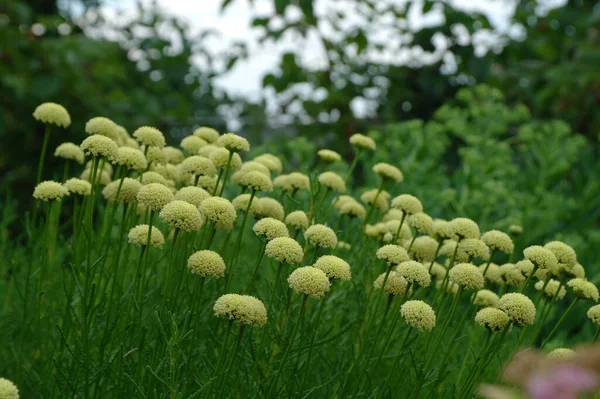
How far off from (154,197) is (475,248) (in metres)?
0.71

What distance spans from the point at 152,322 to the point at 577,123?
4520 mm

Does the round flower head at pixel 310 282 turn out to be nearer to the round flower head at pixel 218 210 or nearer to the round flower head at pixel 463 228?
the round flower head at pixel 218 210

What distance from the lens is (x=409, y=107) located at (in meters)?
5.37

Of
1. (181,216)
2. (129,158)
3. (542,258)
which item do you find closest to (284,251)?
(181,216)

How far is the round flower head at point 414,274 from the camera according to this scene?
1473mm

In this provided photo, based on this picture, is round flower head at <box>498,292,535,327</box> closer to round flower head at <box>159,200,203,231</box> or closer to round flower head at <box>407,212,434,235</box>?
round flower head at <box>407,212,434,235</box>

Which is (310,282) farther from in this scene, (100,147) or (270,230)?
(100,147)

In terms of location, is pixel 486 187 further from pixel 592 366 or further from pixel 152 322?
pixel 592 366

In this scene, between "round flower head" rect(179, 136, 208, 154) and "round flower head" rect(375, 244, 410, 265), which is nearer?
"round flower head" rect(375, 244, 410, 265)

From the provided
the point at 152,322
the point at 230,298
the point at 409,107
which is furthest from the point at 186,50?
Result: the point at 230,298

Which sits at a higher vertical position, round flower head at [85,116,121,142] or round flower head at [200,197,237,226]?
round flower head at [85,116,121,142]

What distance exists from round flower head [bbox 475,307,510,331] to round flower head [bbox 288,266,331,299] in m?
0.34

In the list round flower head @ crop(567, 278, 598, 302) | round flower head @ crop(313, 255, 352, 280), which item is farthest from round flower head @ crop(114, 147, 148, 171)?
round flower head @ crop(567, 278, 598, 302)

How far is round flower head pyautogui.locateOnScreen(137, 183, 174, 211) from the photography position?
1467 mm
